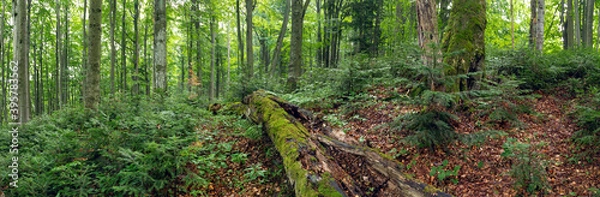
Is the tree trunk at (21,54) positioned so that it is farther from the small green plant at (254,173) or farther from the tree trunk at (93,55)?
the small green plant at (254,173)

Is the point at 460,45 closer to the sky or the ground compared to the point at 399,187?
closer to the sky

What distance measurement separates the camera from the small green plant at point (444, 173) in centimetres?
444

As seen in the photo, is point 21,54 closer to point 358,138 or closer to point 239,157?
point 239,157

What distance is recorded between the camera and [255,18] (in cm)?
2372

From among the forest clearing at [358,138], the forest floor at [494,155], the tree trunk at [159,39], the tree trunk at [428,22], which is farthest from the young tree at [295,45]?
the tree trunk at [428,22]

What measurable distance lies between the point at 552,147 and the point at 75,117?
9.09 metres

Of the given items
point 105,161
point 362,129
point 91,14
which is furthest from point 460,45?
point 91,14

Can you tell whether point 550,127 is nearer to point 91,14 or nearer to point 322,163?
point 322,163

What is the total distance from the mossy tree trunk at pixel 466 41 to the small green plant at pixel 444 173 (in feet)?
7.18

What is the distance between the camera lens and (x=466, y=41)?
643cm

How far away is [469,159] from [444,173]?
605 mm

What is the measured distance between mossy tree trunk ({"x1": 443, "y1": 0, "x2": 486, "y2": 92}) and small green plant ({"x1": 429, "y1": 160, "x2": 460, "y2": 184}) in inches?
86.2

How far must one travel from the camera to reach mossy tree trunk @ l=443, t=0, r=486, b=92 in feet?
20.8

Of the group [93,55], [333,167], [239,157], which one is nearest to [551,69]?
[333,167]
